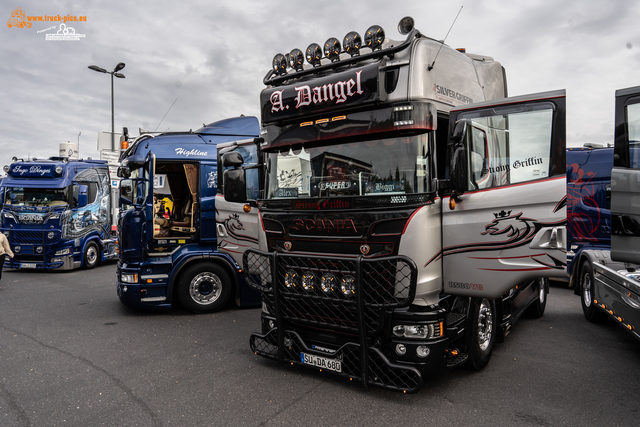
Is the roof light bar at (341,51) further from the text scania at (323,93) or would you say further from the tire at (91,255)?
the tire at (91,255)

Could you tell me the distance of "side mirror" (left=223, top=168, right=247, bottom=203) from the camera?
5.23m

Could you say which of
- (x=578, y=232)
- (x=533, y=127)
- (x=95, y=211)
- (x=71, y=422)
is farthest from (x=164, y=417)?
(x=95, y=211)

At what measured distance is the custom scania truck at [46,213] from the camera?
11.8 metres

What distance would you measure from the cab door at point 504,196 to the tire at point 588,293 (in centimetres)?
375

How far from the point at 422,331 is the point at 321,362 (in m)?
1.05

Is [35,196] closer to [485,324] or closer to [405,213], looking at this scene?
[405,213]

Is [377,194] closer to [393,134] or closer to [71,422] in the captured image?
[393,134]

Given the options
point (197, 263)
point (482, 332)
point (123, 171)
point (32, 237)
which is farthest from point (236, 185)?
point (32, 237)

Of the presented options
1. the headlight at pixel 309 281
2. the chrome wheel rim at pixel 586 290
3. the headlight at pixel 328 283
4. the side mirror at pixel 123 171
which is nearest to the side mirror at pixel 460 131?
the headlight at pixel 328 283

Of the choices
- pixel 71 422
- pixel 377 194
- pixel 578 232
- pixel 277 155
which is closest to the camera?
pixel 71 422

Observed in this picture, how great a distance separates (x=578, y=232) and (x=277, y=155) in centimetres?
681

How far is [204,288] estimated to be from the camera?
7.39m

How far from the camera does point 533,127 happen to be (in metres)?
3.64

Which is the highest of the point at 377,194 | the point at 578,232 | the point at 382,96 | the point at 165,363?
the point at 382,96
